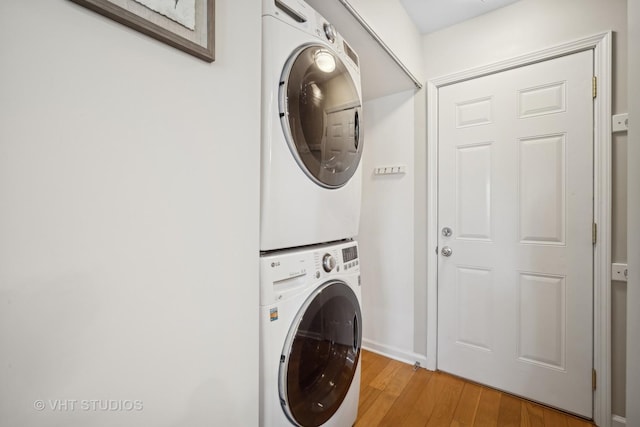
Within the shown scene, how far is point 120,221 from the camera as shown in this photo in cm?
50

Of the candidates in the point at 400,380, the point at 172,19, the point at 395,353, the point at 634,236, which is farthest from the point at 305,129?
the point at 395,353

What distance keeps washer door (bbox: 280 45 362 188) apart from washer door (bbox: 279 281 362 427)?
0.50 metres

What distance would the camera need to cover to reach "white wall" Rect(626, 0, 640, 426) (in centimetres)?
101

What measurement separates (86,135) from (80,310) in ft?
1.03

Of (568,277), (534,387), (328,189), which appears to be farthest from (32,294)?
(534,387)

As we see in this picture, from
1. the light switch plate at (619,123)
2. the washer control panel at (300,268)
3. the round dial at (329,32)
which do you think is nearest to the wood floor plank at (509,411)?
the washer control panel at (300,268)

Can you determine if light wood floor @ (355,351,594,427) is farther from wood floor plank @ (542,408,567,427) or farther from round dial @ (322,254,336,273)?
round dial @ (322,254,336,273)

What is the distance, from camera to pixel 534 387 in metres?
1.58

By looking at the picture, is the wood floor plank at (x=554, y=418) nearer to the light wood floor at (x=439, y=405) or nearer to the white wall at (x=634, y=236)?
the light wood floor at (x=439, y=405)

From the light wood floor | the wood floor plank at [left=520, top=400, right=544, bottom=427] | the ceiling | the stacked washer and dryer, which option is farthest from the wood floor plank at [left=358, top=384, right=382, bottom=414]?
the ceiling

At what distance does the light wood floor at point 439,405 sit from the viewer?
1422mm

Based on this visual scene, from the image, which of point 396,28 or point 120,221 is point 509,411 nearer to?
point 120,221

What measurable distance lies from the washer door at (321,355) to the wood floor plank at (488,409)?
0.86 m

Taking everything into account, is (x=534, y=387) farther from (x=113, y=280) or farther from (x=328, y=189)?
(x=113, y=280)
